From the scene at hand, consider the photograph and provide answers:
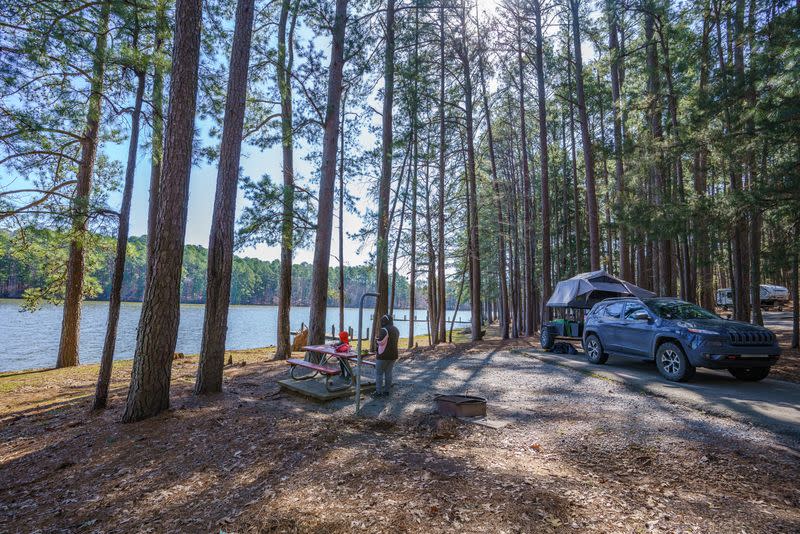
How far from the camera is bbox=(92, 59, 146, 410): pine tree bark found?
6.95 m

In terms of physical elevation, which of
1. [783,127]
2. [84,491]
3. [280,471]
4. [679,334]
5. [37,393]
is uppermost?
[783,127]

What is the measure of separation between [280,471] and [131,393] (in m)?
3.70

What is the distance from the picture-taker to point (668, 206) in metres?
10.7

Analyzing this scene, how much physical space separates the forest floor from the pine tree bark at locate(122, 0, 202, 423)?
1.74 ft

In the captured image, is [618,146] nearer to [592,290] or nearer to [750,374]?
[592,290]

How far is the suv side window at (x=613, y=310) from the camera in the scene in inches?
395

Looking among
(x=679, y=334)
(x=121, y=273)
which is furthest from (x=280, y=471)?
(x=679, y=334)

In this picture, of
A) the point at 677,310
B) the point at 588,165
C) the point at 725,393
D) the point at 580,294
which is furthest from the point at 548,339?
the point at 588,165

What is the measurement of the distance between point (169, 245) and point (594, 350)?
1088 centimetres

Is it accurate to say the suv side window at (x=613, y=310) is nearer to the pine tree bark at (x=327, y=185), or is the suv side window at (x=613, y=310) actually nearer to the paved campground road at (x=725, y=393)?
the paved campground road at (x=725, y=393)

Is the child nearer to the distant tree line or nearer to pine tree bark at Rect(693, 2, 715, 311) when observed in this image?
the distant tree line

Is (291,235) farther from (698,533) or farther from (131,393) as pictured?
(698,533)

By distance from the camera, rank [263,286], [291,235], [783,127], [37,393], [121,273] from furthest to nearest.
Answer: [263,286] → [291,235] → [37,393] → [783,127] → [121,273]

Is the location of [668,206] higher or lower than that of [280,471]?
higher
